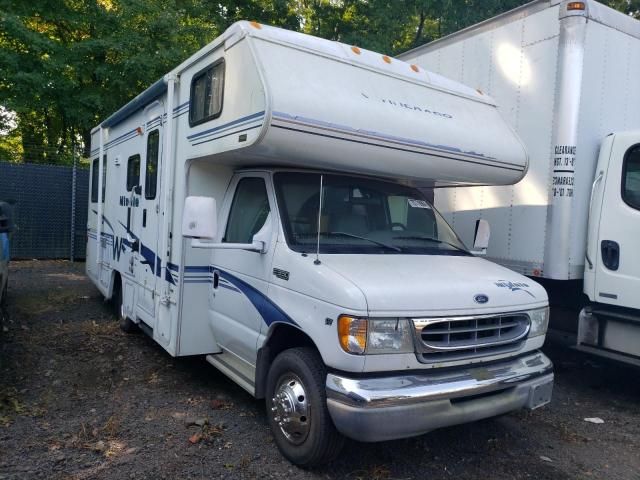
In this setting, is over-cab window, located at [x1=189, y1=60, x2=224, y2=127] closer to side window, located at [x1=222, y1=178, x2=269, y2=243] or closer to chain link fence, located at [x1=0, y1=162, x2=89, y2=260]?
side window, located at [x1=222, y1=178, x2=269, y2=243]

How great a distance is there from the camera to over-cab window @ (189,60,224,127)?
4352 mm

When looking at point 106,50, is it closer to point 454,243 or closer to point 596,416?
point 454,243

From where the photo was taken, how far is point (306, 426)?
3.59m

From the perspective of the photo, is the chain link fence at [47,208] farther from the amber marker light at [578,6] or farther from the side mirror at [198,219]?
the amber marker light at [578,6]

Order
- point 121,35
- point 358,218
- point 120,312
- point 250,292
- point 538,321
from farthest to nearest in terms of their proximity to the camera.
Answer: point 121,35 < point 120,312 < point 358,218 < point 250,292 < point 538,321

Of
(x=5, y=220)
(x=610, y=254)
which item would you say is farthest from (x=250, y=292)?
(x=610, y=254)

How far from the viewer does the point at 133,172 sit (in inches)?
262

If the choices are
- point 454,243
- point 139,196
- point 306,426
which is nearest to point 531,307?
point 454,243

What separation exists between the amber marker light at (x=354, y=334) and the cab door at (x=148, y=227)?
2820 mm

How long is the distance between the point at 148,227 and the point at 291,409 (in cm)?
297

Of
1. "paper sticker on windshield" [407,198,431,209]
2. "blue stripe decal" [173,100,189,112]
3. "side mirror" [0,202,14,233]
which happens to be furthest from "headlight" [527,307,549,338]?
"side mirror" [0,202,14,233]

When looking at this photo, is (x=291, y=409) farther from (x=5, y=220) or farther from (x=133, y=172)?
(x=133, y=172)

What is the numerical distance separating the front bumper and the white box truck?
2.22 meters

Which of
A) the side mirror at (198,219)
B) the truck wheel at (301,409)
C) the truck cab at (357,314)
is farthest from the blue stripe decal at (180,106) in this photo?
the truck wheel at (301,409)
